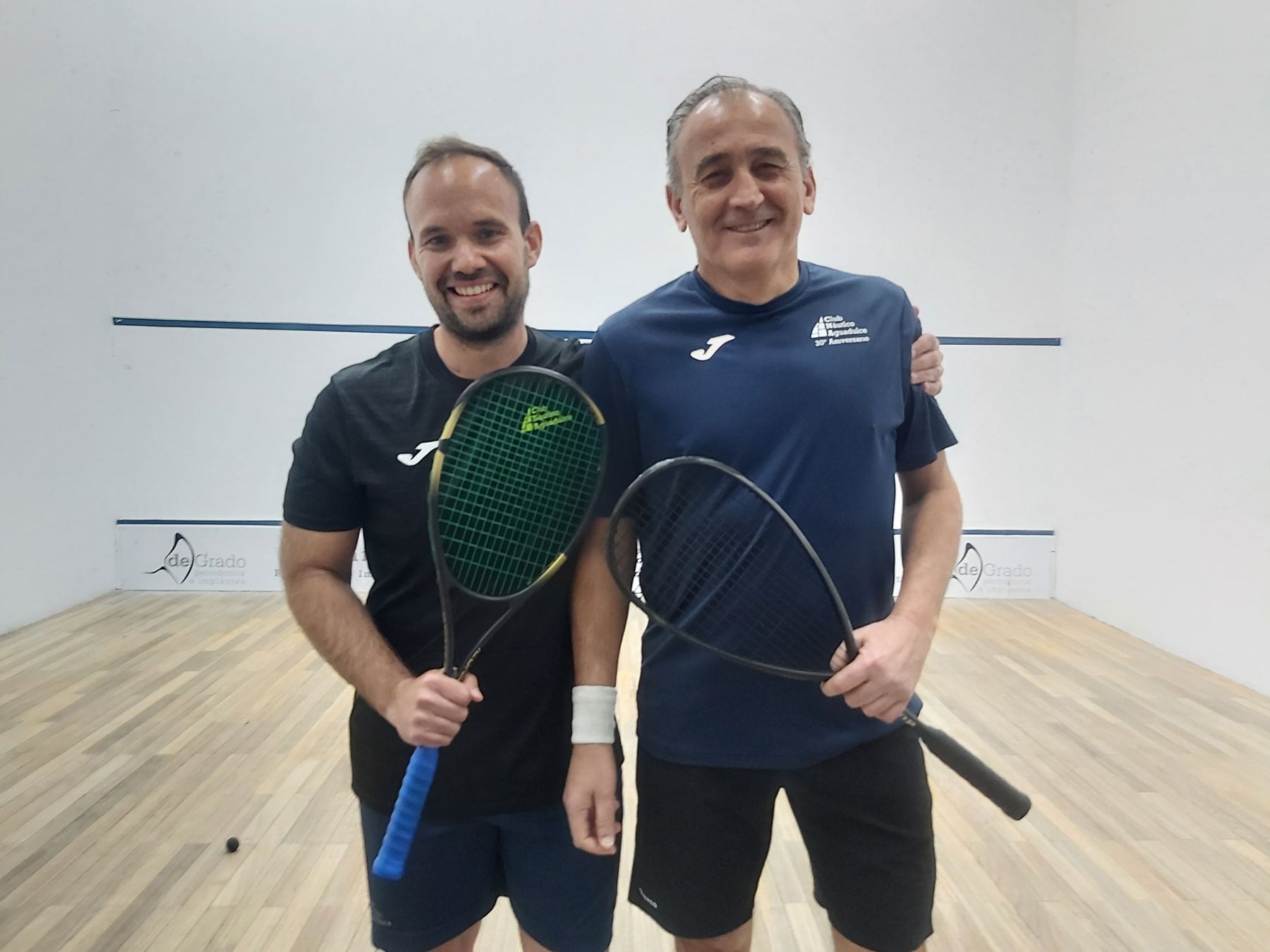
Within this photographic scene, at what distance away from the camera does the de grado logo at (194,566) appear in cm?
394

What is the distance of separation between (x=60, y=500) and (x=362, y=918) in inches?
115

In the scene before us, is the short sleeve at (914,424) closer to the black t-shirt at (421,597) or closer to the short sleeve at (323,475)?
the black t-shirt at (421,597)

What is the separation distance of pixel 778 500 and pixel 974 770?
1.26 feet

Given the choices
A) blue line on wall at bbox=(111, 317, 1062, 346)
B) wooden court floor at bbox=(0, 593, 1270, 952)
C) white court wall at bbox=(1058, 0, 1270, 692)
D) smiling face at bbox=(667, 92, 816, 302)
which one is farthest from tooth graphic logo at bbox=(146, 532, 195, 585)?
white court wall at bbox=(1058, 0, 1270, 692)

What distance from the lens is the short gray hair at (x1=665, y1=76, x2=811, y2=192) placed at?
95 centimetres

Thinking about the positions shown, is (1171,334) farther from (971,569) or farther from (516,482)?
(516,482)

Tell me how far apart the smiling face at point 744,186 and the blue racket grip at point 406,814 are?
0.65m

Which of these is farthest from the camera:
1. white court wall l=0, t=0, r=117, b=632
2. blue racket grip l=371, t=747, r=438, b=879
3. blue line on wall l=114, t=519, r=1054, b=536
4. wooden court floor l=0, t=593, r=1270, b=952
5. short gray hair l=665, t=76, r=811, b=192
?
blue line on wall l=114, t=519, r=1054, b=536

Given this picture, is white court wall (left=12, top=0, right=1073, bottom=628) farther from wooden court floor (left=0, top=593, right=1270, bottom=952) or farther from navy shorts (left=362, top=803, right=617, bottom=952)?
navy shorts (left=362, top=803, right=617, bottom=952)

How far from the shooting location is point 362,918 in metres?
1.60

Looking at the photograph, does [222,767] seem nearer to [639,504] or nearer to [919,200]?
[639,504]

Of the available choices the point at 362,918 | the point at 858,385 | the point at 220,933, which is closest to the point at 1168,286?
the point at 858,385

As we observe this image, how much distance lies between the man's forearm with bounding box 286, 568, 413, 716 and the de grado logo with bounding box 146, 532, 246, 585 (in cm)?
336

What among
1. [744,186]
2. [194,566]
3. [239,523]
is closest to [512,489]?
[744,186]
